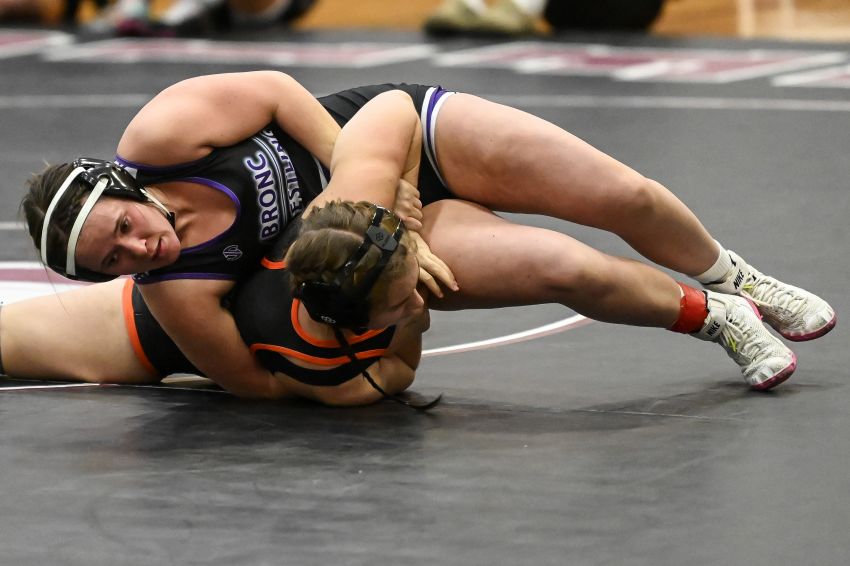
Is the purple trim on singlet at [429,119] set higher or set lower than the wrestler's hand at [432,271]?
higher

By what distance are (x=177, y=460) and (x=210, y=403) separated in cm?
40

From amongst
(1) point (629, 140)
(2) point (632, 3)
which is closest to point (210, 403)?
(1) point (629, 140)

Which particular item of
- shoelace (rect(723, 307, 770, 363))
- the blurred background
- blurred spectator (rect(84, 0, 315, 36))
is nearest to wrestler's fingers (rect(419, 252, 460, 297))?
shoelace (rect(723, 307, 770, 363))

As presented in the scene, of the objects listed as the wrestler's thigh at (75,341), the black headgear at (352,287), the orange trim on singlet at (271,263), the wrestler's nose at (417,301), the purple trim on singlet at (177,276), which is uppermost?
the black headgear at (352,287)

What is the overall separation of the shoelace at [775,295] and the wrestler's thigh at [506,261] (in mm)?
553

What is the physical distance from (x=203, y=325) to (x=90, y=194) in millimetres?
377

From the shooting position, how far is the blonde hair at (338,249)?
291cm

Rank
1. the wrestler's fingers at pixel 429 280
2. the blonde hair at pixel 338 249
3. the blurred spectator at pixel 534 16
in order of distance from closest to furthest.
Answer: the blonde hair at pixel 338 249, the wrestler's fingers at pixel 429 280, the blurred spectator at pixel 534 16

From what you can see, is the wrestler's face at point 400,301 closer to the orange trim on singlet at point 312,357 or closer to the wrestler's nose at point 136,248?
the orange trim on singlet at point 312,357

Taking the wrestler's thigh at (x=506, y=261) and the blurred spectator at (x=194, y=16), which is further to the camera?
the blurred spectator at (x=194, y=16)

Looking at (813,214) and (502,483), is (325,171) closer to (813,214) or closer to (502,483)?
(502,483)

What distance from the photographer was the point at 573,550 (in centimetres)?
252

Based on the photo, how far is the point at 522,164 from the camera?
3395 millimetres

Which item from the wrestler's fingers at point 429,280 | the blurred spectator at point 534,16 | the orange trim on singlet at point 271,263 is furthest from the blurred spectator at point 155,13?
the wrestler's fingers at point 429,280
